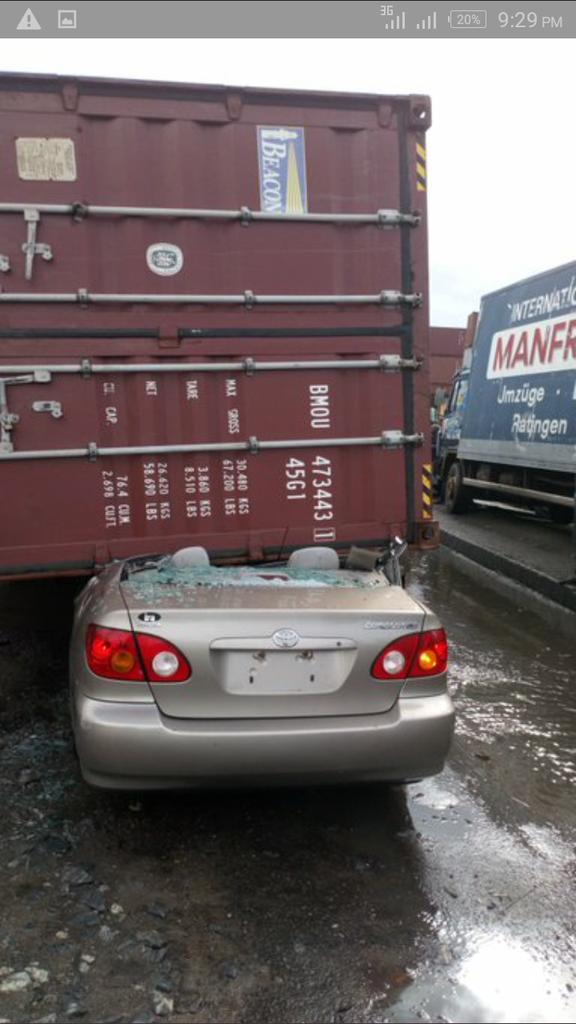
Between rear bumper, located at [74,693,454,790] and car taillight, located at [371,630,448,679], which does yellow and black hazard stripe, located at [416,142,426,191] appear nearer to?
car taillight, located at [371,630,448,679]

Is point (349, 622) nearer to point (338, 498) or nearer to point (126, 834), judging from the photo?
point (126, 834)

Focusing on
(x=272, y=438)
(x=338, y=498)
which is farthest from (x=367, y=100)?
(x=338, y=498)

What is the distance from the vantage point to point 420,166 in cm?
450

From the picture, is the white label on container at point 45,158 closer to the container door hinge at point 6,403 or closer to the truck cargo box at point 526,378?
the container door hinge at point 6,403

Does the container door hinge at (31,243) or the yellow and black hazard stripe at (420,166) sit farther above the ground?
the yellow and black hazard stripe at (420,166)

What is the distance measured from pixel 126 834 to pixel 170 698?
0.76 m

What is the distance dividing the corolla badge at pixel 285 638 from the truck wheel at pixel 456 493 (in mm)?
10465

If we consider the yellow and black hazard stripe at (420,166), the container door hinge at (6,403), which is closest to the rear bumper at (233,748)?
the container door hinge at (6,403)

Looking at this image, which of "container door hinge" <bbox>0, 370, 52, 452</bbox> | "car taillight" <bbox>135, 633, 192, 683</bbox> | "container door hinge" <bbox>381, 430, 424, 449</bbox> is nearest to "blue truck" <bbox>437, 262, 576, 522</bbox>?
"container door hinge" <bbox>381, 430, 424, 449</bbox>

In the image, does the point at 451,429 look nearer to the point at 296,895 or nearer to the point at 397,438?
the point at 397,438

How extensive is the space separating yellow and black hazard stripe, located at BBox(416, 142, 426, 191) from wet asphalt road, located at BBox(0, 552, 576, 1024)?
3265 mm

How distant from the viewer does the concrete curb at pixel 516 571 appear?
711cm

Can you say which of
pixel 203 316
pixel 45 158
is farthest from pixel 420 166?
pixel 45 158

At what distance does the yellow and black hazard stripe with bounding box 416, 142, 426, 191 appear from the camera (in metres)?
4.50
